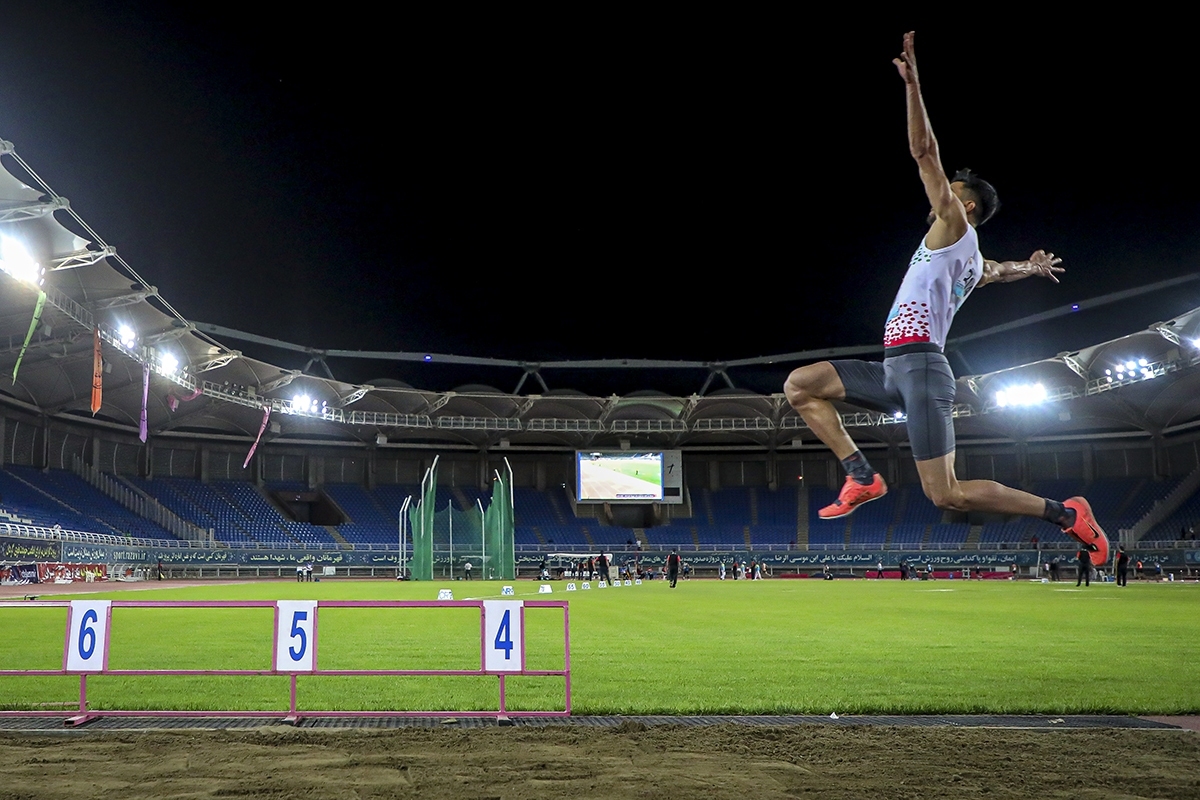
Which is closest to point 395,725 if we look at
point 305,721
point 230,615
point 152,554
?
point 305,721

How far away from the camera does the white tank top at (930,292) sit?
4969 millimetres

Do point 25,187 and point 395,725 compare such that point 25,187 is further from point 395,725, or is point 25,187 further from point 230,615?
point 395,725

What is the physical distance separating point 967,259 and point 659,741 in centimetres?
→ 423

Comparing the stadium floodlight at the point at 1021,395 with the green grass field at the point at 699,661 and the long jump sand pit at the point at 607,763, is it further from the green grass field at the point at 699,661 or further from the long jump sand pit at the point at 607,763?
the long jump sand pit at the point at 607,763

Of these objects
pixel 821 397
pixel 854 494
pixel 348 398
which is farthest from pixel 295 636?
pixel 348 398

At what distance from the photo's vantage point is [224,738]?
283 inches

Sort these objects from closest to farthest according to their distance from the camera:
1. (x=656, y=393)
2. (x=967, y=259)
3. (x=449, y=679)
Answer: (x=967, y=259) < (x=449, y=679) < (x=656, y=393)

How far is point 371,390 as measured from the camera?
200ft

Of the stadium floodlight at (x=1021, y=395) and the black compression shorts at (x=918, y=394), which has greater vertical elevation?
the stadium floodlight at (x=1021, y=395)

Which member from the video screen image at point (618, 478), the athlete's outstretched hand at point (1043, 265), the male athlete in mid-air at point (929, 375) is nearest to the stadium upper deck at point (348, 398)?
the video screen image at point (618, 478)

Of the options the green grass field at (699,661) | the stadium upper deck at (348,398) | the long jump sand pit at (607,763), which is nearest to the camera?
the long jump sand pit at (607,763)

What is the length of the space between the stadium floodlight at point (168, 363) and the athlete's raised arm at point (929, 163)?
159 ft

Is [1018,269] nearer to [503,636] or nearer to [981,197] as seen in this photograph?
[981,197]

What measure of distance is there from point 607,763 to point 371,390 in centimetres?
5710
